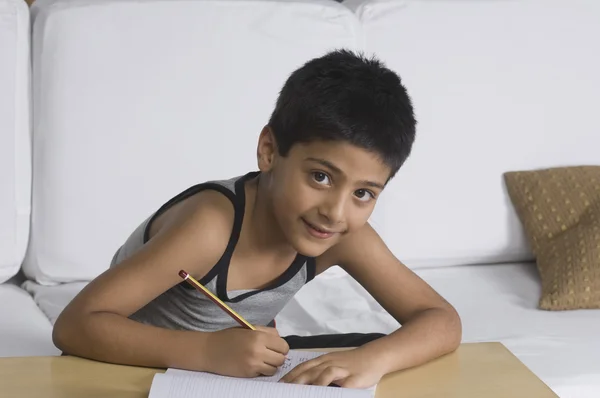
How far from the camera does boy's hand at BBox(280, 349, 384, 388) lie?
1.02m

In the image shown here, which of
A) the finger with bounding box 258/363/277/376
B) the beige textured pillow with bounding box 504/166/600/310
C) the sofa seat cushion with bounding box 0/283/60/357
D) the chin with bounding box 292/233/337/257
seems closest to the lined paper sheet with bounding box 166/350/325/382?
the finger with bounding box 258/363/277/376

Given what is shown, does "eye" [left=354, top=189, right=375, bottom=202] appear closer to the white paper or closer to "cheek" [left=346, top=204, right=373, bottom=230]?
"cheek" [left=346, top=204, right=373, bottom=230]

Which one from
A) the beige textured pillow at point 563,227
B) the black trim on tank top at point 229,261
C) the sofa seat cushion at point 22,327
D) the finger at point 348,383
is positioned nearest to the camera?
the finger at point 348,383

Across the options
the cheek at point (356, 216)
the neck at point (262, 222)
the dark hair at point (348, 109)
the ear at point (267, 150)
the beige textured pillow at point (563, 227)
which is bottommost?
the beige textured pillow at point (563, 227)

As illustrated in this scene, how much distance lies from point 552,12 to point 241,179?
106cm

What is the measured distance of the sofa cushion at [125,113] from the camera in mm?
1837

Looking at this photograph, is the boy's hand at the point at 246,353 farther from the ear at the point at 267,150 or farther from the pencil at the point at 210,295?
the ear at the point at 267,150

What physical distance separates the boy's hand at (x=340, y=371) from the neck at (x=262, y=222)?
259 mm

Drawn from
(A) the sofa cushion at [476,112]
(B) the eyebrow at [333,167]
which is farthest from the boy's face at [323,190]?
(A) the sofa cushion at [476,112]

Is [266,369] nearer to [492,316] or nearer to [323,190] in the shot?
[323,190]

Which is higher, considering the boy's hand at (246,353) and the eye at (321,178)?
the eye at (321,178)

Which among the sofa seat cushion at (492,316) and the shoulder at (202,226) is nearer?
the shoulder at (202,226)

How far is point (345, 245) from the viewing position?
132cm

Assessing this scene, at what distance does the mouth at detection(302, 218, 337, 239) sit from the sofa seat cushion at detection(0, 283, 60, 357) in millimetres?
508
